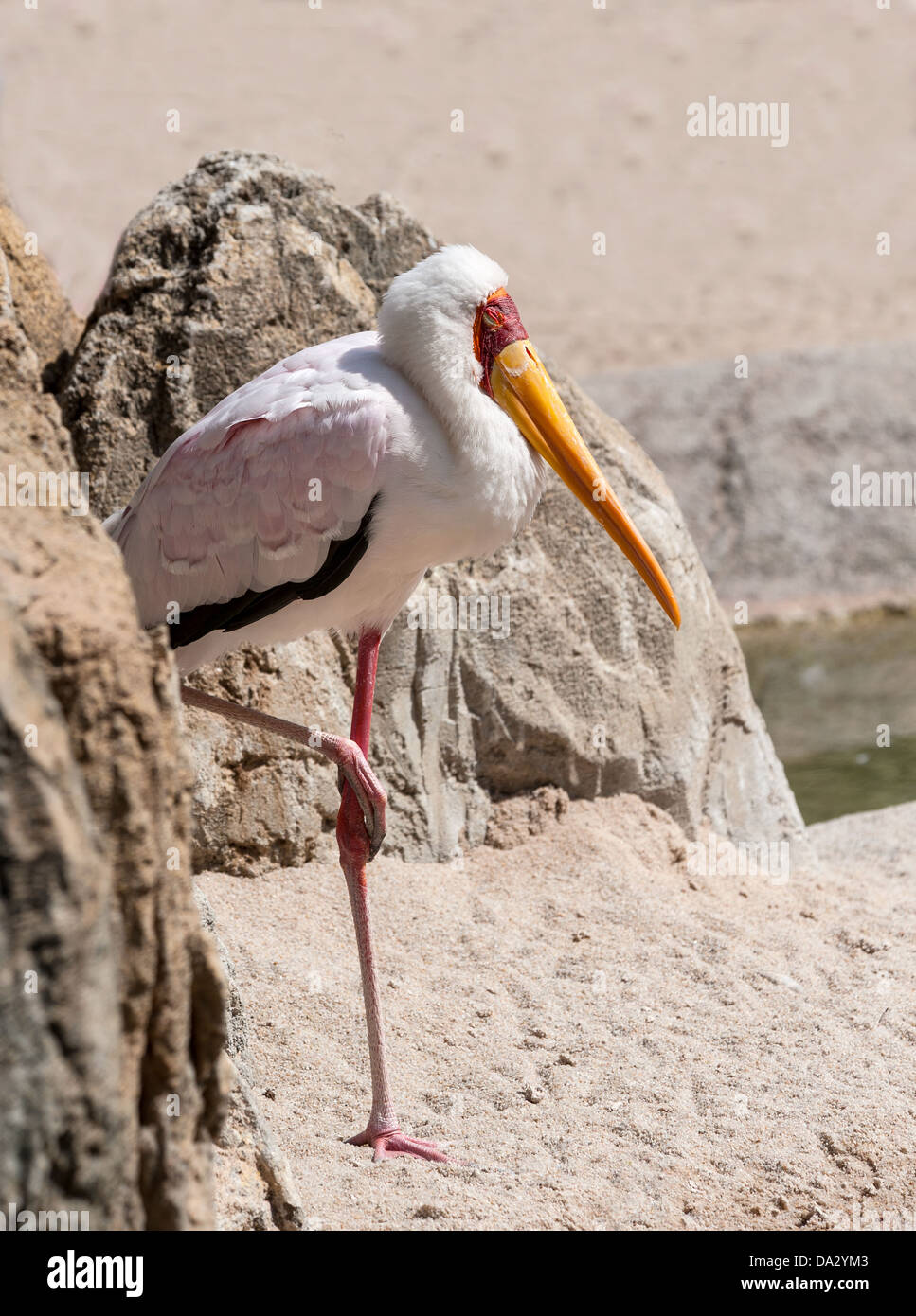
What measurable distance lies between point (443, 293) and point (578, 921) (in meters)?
2.20

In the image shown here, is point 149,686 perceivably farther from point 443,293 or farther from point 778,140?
point 778,140

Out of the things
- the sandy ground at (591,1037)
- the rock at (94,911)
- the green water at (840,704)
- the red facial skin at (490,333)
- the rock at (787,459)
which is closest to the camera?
the rock at (94,911)

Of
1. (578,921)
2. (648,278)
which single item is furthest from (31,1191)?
(648,278)

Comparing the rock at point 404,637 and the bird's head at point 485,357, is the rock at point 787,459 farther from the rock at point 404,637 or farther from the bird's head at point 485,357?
the bird's head at point 485,357

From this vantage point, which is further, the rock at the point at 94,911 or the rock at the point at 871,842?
the rock at the point at 871,842

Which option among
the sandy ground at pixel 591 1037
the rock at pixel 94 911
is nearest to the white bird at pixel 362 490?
the sandy ground at pixel 591 1037

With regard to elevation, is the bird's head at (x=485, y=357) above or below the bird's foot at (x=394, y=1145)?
above

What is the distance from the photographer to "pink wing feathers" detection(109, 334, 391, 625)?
12.8ft

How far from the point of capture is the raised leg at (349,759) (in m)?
3.80

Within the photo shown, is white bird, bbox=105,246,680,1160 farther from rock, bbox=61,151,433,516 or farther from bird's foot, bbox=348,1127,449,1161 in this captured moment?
rock, bbox=61,151,433,516

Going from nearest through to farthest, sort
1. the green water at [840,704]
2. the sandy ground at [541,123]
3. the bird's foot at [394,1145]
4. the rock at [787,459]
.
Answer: the bird's foot at [394,1145]
the green water at [840,704]
the rock at [787,459]
the sandy ground at [541,123]

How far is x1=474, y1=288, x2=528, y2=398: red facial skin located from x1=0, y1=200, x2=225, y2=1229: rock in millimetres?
2028

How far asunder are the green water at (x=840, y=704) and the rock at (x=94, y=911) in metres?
6.29

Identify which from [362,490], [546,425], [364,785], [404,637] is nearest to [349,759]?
[364,785]
